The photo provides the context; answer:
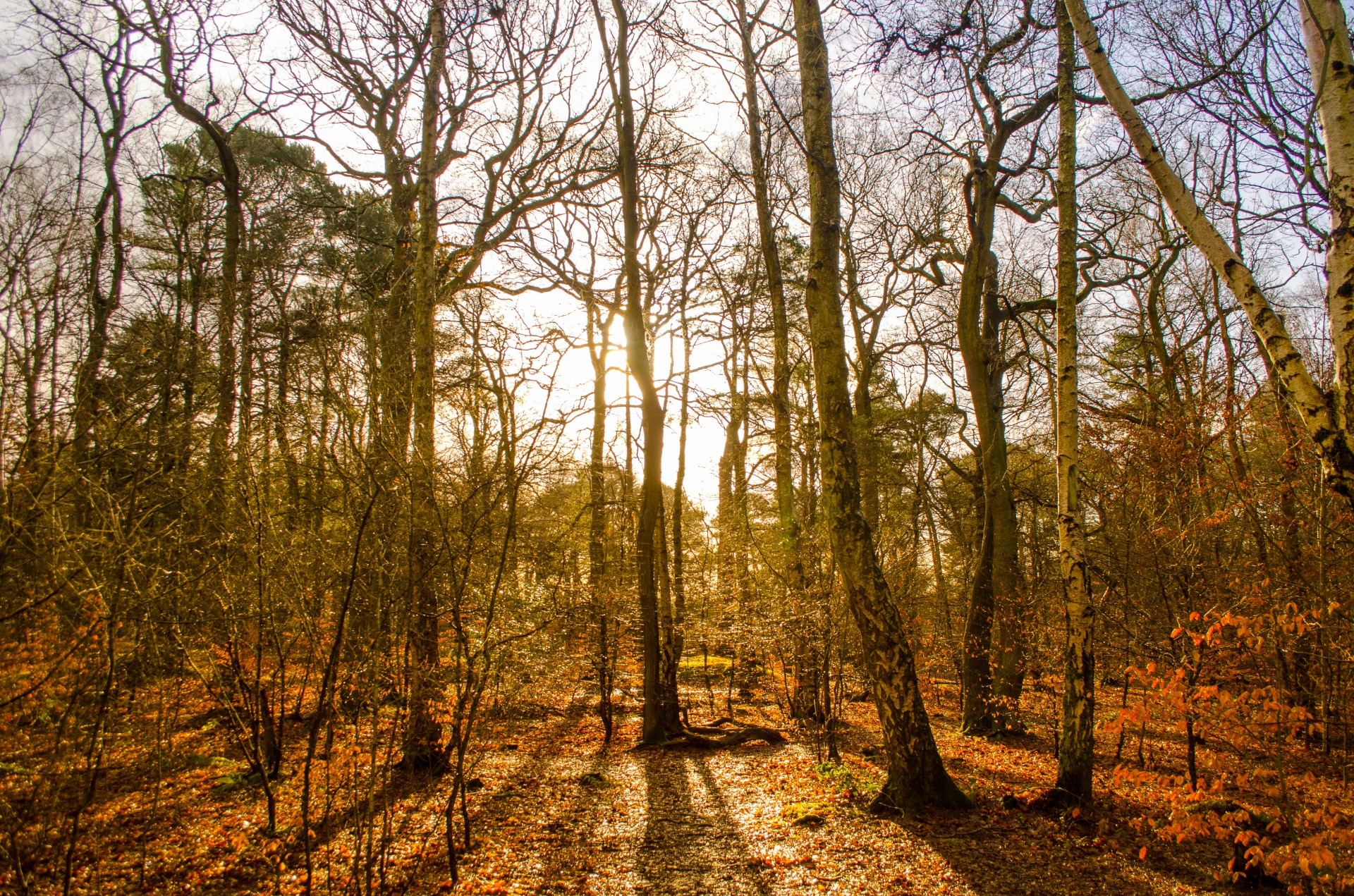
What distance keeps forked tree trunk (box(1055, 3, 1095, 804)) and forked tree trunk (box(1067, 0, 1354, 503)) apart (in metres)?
2.32

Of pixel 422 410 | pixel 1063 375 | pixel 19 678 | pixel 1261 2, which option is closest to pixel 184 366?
pixel 422 410

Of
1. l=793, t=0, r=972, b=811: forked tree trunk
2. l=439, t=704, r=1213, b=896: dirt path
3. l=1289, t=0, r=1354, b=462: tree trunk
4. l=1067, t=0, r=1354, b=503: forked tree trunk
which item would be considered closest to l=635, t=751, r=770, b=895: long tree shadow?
l=439, t=704, r=1213, b=896: dirt path

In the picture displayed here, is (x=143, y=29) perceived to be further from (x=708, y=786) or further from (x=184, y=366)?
(x=708, y=786)

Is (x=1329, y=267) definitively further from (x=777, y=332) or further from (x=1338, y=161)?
(x=777, y=332)

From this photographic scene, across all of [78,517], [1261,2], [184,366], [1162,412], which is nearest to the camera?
[1261,2]

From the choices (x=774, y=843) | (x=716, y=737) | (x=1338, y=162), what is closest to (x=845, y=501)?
(x=774, y=843)

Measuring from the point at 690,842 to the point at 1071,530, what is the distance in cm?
404

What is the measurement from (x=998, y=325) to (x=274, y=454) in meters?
9.11

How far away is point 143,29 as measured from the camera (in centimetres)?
1066

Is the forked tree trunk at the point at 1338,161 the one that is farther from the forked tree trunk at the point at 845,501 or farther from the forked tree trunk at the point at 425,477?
the forked tree trunk at the point at 425,477

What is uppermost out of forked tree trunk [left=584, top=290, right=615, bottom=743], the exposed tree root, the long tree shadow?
forked tree trunk [left=584, top=290, right=615, bottom=743]

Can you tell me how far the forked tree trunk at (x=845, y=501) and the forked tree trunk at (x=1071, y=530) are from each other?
998 mm

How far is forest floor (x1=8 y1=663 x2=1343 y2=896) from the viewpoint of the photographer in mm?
4617

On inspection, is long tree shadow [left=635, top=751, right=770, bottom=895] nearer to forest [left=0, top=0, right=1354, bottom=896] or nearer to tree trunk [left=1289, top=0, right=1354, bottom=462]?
forest [left=0, top=0, right=1354, bottom=896]
